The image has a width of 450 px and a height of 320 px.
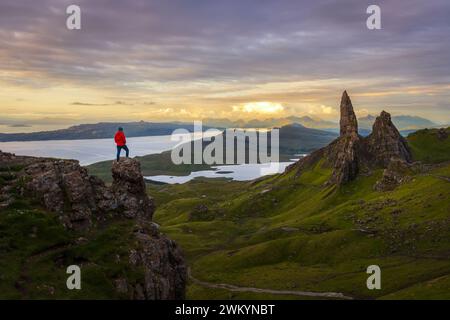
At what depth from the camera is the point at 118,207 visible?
275ft

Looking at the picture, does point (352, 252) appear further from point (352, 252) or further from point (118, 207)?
point (118, 207)

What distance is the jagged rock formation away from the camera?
2795 inches

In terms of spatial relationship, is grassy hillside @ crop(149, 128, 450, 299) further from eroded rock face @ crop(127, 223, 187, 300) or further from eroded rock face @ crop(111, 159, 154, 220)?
eroded rock face @ crop(111, 159, 154, 220)

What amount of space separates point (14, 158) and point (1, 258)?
37.1m

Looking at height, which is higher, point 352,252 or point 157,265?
point 157,265

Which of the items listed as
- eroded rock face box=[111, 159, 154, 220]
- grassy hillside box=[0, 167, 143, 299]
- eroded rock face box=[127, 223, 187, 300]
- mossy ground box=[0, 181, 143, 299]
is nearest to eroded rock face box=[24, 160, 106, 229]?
grassy hillside box=[0, 167, 143, 299]

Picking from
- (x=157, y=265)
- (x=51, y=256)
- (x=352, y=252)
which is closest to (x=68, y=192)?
(x=51, y=256)

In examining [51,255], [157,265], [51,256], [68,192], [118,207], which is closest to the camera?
[51,256]

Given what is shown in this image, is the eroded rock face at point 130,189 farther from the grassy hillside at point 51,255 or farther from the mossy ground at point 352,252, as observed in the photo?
the mossy ground at point 352,252

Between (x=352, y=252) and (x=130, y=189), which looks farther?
(x=352, y=252)

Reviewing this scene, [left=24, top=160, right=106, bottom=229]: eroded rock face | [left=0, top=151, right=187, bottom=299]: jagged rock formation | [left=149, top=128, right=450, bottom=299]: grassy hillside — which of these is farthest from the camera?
[left=149, top=128, right=450, bottom=299]: grassy hillside

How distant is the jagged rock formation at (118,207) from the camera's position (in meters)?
71.0
